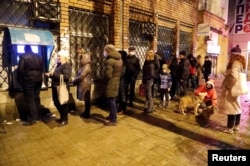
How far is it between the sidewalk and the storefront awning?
1.84m

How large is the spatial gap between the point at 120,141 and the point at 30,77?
2.33 meters

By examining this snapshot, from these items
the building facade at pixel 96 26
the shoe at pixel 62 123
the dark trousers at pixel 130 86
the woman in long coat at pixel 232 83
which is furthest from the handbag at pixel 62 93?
the woman in long coat at pixel 232 83

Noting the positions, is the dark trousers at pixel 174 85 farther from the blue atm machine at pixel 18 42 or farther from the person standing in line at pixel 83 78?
the blue atm machine at pixel 18 42

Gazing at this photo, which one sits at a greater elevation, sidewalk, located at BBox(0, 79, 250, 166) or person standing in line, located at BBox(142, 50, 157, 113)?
person standing in line, located at BBox(142, 50, 157, 113)

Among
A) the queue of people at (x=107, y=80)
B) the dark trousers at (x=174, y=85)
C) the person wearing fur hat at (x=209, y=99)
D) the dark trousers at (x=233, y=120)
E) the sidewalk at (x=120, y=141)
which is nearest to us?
the sidewalk at (x=120, y=141)

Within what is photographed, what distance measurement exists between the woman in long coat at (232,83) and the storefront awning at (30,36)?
13.2 feet

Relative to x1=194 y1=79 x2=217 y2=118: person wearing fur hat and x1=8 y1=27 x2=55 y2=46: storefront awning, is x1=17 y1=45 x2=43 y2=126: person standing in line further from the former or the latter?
x1=194 y1=79 x2=217 y2=118: person wearing fur hat

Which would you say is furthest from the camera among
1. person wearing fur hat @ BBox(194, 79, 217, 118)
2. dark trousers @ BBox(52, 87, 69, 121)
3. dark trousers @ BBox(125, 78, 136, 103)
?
dark trousers @ BBox(125, 78, 136, 103)

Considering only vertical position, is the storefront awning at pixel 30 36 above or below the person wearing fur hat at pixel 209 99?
above

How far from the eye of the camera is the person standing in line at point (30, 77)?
4664 millimetres

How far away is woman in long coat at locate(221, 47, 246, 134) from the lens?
14.5ft

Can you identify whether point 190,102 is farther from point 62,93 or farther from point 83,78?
point 62,93

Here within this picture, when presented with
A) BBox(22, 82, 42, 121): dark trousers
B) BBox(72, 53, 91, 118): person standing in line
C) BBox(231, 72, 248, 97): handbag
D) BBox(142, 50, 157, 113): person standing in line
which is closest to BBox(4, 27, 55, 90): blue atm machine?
BBox(22, 82, 42, 121): dark trousers

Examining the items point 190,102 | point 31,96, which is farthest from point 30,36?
point 190,102
